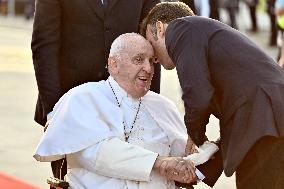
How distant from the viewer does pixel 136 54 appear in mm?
3711

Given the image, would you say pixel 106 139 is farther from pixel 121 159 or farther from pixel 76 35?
pixel 76 35

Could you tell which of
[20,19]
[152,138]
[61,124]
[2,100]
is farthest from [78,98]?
[20,19]

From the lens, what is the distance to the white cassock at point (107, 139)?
12.1ft

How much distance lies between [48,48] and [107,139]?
67 centimetres

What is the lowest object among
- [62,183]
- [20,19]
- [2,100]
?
[20,19]

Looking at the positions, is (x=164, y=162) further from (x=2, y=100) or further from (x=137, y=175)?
(x=2, y=100)

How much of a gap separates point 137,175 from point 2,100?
6.71 metres

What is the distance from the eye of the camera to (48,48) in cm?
414

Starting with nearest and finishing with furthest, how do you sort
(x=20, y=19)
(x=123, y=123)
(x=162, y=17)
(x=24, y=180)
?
(x=162, y=17), (x=123, y=123), (x=24, y=180), (x=20, y=19)

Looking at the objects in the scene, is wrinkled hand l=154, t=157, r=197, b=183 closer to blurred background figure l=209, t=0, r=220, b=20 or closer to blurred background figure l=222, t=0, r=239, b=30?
blurred background figure l=209, t=0, r=220, b=20

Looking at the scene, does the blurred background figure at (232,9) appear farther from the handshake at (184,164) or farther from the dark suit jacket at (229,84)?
the dark suit jacket at (229,84)

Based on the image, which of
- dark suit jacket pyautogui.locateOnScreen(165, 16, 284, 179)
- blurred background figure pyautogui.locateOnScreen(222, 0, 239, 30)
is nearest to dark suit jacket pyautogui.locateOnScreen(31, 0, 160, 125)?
dark suit jacket pyautogui.locateOnScreen(165, 16, 284, 179)

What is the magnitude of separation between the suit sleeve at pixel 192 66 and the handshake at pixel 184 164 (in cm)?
22

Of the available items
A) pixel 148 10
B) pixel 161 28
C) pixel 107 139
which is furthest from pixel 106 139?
pixel 148 10
